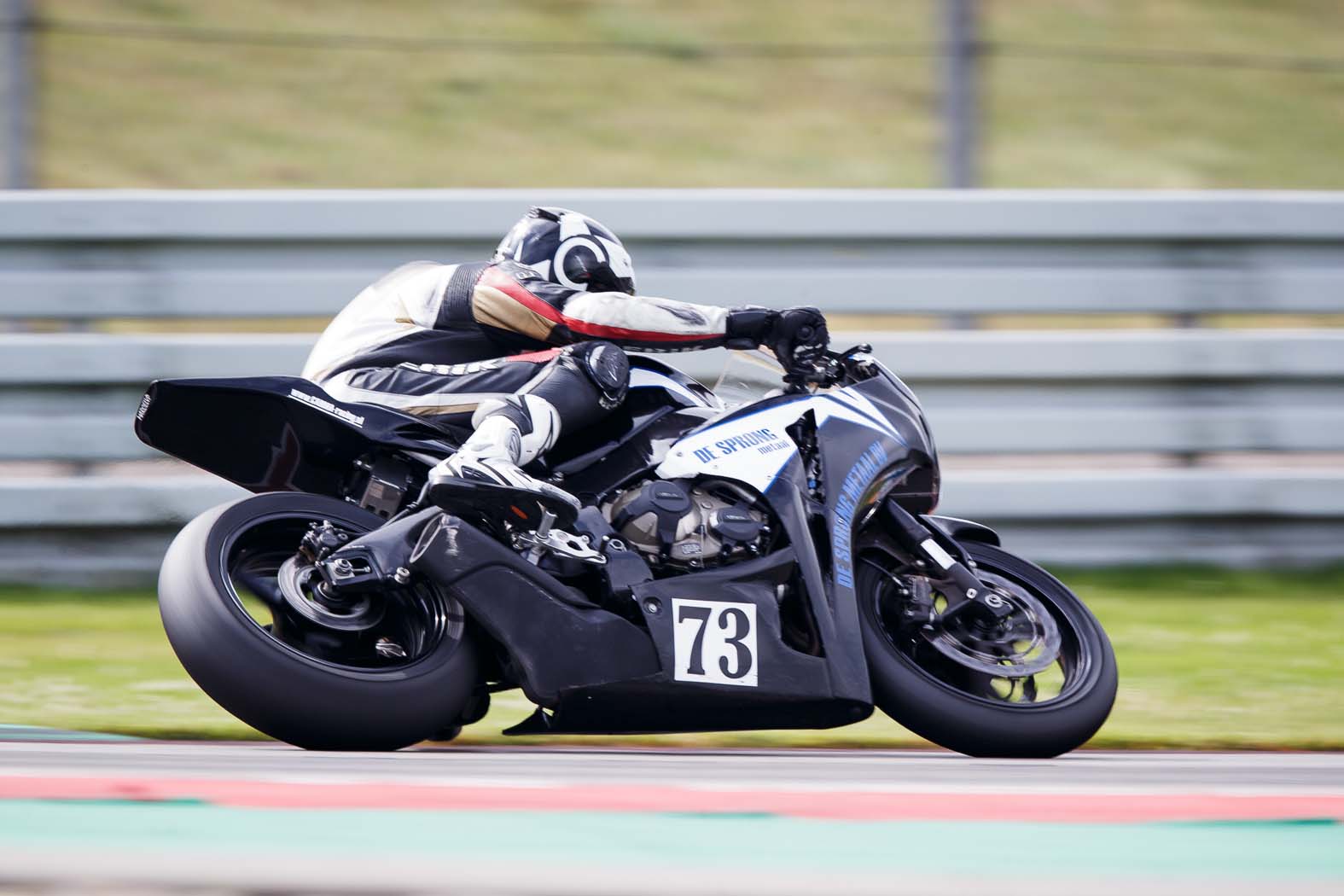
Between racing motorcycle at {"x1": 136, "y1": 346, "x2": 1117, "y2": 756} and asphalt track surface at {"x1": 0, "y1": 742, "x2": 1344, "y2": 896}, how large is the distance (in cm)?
Result: 17

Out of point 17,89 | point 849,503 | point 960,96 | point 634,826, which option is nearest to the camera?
point 634,826

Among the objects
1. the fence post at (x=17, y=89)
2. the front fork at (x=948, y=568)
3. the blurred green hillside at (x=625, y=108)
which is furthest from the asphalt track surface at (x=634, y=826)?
the blurred green hillside at (x=625, y=108)

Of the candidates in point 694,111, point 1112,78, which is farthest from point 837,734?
point 1112,78

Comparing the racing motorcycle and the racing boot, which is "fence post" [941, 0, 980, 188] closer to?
the racing motorcycle

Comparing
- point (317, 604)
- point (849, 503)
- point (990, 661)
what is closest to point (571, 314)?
point (849, 503)

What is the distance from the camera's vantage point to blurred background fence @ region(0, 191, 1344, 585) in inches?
243

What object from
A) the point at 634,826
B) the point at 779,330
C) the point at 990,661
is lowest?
the point at 990,661

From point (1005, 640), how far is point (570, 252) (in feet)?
4.81

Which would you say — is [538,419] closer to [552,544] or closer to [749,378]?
[552,544]

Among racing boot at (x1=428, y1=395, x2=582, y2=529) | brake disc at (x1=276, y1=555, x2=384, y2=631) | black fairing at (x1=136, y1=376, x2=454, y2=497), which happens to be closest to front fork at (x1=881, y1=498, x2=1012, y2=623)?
racing boot at (x1=428, y1=395, x2=582, y2=529)

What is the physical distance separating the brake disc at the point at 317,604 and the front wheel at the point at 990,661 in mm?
1194

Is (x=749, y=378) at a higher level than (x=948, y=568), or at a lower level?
higher

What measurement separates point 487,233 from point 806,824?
11.7ft

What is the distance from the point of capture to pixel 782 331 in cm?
443
